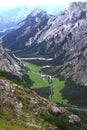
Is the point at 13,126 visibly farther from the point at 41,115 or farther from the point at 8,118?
the point at 41,115

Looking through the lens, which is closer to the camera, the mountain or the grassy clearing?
the grassy clearing

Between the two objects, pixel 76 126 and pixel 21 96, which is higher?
pixel 21 96

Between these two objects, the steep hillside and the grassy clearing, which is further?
the steep hillside

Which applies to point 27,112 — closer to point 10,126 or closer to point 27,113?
point 27,113

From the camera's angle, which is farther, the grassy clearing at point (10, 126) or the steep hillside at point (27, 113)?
the steep hillside at point (27, 113)

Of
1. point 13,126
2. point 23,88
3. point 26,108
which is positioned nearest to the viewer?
point 13,126

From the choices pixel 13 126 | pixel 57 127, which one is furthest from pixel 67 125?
pixel 13 126

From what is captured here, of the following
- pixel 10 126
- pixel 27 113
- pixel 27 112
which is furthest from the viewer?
pixel 27 112

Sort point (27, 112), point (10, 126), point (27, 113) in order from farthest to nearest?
point (27, 112), point (27, 113), point (10, 126)

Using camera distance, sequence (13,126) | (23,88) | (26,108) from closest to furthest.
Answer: (13,126) < (26,108) < (23,88)

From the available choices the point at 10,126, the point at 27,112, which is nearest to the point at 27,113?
the point at 27,112

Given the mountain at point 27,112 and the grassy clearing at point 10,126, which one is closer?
the grassy clearing at point 10,126
